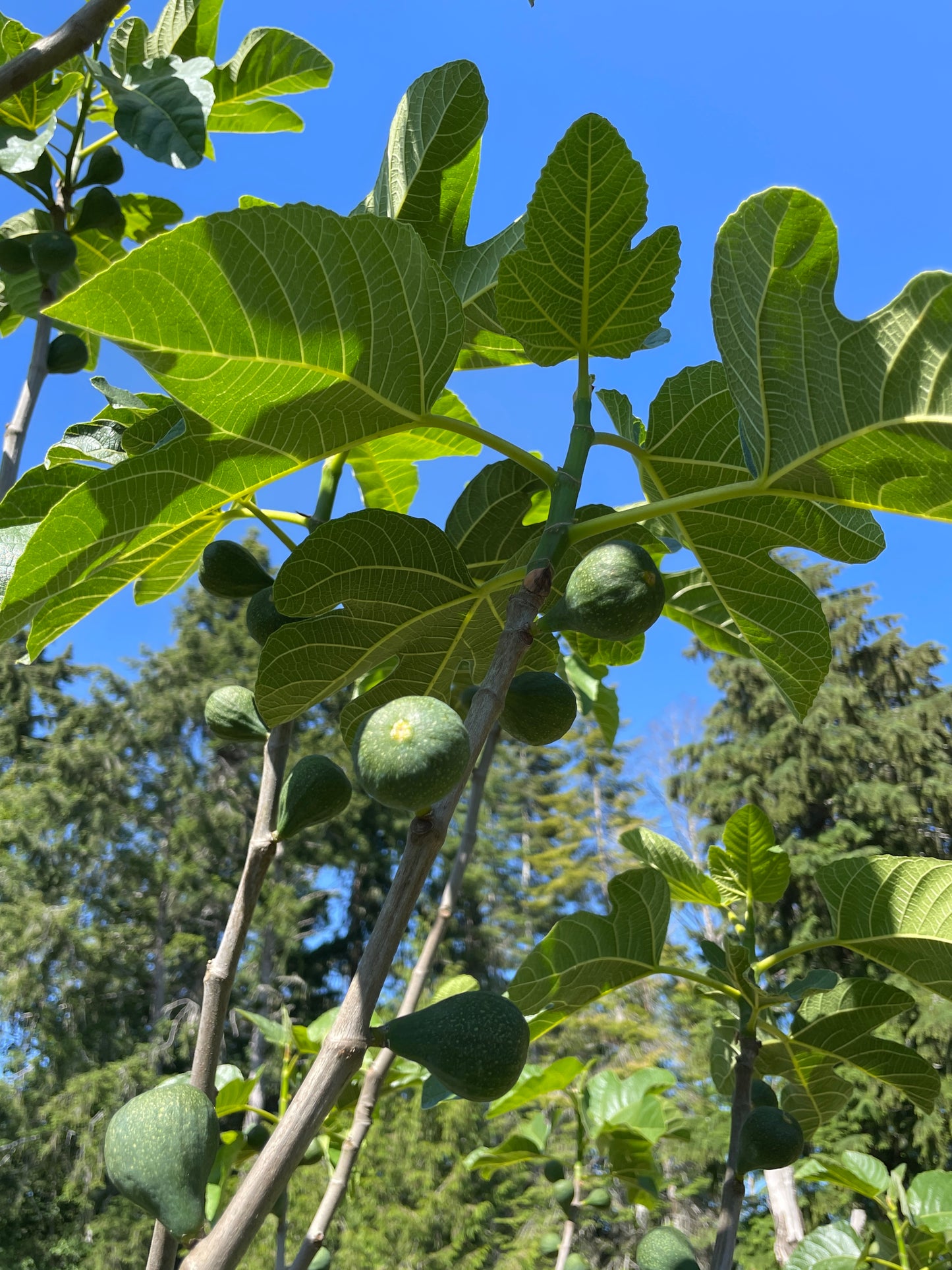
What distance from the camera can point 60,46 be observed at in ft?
3.14

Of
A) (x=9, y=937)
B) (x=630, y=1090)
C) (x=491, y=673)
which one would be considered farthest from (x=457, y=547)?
(x=9, y=937)

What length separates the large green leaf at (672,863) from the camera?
144 centimetres

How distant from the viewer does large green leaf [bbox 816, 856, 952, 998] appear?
1.12 m

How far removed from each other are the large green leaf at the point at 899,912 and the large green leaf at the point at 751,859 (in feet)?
0.46

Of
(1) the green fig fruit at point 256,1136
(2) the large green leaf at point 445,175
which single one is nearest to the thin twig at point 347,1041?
(2) the large green leaf at point 445,175

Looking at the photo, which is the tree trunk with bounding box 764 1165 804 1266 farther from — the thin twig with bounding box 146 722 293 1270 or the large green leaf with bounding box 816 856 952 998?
the thin twig with bounding box 146 722 293 1270

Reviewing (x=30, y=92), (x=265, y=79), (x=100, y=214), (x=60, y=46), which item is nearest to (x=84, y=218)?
(x=100, y=214)

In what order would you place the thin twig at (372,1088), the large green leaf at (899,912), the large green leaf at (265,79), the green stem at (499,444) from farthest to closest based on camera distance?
the large green leaf at (265,79)
the thin twig at (372,1088)
the large green leaf at (899,912)
the green stem at (499,444)

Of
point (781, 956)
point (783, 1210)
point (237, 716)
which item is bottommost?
point (237, 716)

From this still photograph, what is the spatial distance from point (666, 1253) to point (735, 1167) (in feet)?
0.48

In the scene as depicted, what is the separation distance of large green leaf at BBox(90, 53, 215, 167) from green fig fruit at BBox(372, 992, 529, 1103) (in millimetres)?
1475

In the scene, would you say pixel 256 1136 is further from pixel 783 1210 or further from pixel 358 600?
pixel 783 1210

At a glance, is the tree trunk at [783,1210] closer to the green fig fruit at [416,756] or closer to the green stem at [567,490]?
the green stem at [567,490]

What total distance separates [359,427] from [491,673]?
25 cm
